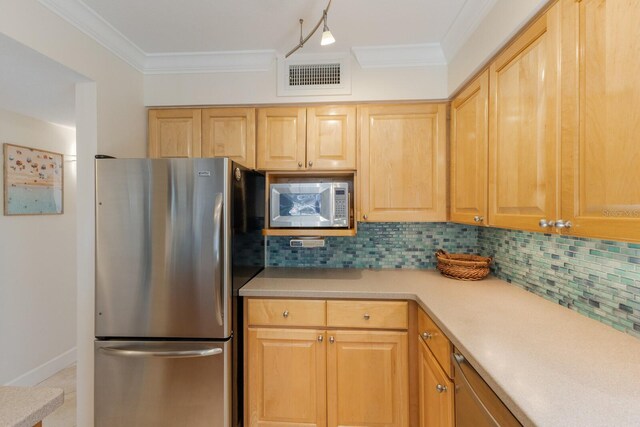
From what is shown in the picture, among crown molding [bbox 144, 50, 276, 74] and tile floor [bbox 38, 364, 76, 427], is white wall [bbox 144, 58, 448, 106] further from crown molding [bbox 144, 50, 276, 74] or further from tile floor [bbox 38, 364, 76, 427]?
tile floor [bbox 38, 364, 76, 427]

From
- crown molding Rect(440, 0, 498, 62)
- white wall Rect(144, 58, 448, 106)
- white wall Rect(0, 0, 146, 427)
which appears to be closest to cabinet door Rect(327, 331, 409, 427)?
white wall Rect(0, 0, 146, 427)

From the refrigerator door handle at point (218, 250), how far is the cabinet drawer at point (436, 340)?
3.38 feet

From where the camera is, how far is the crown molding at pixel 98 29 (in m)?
1.39

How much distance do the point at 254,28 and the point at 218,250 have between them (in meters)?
1.27

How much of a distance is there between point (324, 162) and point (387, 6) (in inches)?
35.8

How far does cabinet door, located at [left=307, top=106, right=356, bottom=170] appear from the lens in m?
1.93

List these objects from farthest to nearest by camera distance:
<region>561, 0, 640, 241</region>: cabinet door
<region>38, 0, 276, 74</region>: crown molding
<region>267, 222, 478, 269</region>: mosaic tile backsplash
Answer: <region>267, 222, 478, 269</region>: mosaic tile backsplash < <region>38, 0, 276, 74</region>: crown molding < <region>561, 0, 640, 241</region>: cabinet door

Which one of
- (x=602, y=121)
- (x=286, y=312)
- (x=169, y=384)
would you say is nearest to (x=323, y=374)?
(x=286, y=312)

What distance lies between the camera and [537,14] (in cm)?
108

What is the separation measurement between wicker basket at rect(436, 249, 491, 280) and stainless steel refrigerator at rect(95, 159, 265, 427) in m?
1.32

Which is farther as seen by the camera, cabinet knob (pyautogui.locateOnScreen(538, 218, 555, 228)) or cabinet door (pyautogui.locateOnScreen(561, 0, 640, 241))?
cabinet knob (pyautogui.locateOnScreen(538, 218, 555, 228))

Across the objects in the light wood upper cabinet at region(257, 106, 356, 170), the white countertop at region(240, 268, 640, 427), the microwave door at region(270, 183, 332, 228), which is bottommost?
the white countertop at region(240, 268, 640, 427)

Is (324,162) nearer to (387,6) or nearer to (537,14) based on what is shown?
(387,6)

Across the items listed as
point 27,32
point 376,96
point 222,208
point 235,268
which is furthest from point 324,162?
point 27,32
